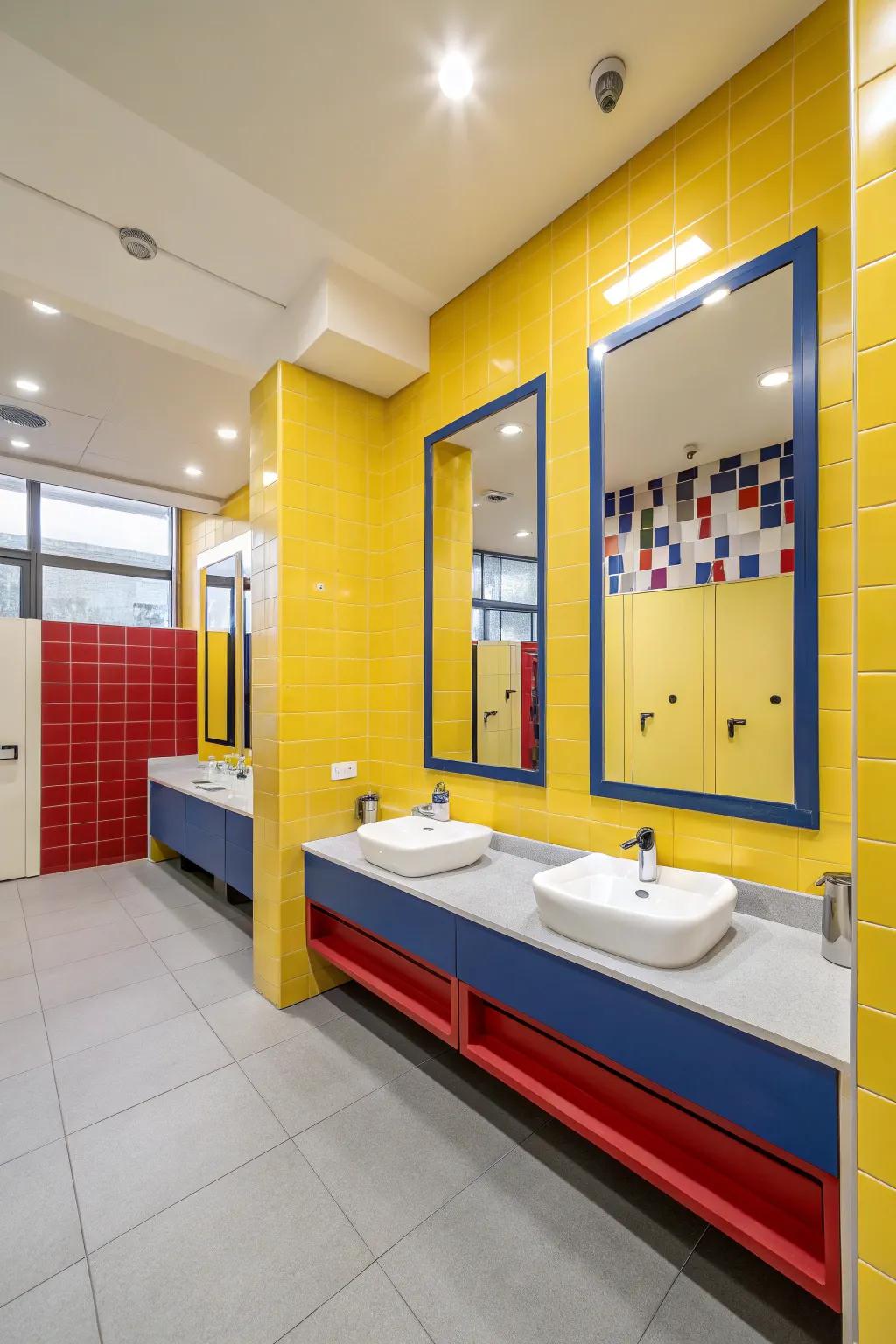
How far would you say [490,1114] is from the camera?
1.84 m

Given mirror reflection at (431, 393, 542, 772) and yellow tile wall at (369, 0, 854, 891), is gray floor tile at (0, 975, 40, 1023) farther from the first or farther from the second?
mirror reflection at (431, 393, 542, 772)

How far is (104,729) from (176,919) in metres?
1.81

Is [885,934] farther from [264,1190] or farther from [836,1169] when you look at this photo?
[264,1190]

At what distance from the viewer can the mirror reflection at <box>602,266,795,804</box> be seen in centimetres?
147

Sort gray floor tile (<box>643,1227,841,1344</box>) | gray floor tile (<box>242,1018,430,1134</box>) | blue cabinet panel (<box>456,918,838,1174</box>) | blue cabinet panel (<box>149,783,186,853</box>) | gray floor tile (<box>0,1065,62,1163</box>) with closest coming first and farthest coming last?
blue cabinet panel (<box>456,918,838,1174</box>) < gray floor tile (<box>643,1227,841,1344</box>) < gray floor tile (<box>0,1065,62,1163</box>) < gray floor tile (<box>242,1018,430,1134</box>) < blue cabinet panel (<box>149,783,186,853</box>)

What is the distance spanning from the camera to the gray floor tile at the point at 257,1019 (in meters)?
2.23

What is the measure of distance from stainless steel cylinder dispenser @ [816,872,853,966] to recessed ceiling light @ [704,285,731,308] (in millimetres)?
1534

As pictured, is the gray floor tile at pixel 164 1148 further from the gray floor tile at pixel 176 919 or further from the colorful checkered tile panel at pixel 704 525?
the colorful checkered tile panel at pixel 704 525

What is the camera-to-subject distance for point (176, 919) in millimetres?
3402

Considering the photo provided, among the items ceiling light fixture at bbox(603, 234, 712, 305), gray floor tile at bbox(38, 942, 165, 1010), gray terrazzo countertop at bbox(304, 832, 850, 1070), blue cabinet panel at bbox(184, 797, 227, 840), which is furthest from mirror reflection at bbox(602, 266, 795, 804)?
gray floor tile at bbox(38, 942, 165, 1010)

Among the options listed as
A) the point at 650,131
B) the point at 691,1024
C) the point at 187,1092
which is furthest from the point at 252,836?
the point at 650,131

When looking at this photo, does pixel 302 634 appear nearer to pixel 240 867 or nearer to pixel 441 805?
pixel 441 805

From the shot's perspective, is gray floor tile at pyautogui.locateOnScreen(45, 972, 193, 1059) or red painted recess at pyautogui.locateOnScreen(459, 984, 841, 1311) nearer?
red painted recess at pyautogui.locateOnScreen(459, 984, 841, 1311)

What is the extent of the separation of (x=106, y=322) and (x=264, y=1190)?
3.07 meters
